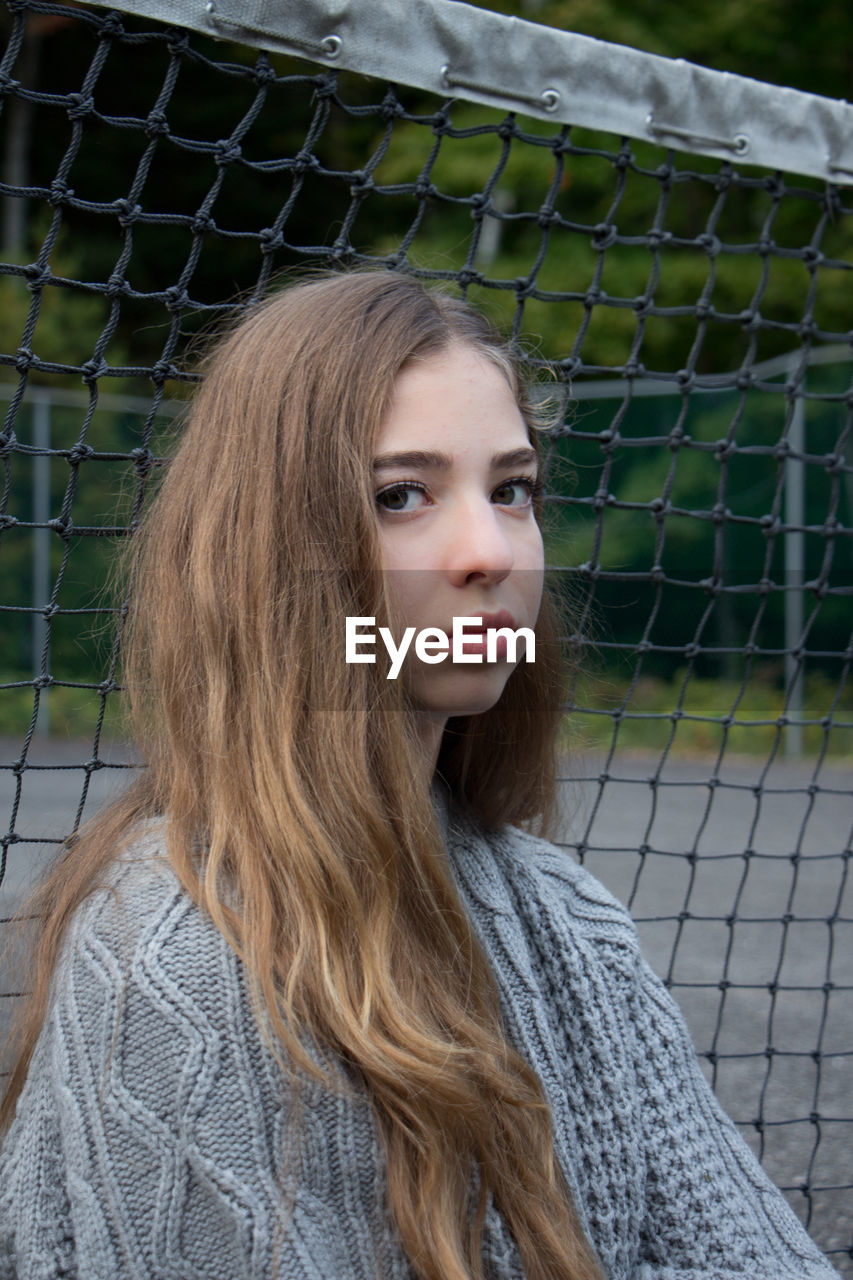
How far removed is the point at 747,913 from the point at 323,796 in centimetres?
352

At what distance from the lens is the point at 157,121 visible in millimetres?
1570

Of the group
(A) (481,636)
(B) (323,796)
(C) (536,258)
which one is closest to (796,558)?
(C) (536,258)

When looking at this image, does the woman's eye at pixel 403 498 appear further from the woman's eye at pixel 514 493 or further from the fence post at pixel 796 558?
the fence post at pixel 796 558

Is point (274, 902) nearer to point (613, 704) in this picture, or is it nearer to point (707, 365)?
point (613, 704)

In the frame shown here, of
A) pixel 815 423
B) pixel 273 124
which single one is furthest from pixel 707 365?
pixel 273 124

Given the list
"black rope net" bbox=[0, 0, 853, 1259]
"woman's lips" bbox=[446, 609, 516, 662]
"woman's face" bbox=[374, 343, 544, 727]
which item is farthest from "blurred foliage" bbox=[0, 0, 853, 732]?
"woman's lips" bbox=[446, 609, 516, 662]

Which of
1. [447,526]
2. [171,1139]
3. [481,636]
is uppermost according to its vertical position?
[447,526]

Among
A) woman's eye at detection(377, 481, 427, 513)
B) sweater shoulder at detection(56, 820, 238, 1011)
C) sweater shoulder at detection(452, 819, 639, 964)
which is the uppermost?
woman's eye at detection(377, 481, 427, 513)

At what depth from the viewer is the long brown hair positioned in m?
1.05

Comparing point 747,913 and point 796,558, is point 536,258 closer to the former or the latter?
point 747,913

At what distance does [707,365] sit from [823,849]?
6555 millimetres

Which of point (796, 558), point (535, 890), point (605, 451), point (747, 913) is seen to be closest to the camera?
point (535, 890)

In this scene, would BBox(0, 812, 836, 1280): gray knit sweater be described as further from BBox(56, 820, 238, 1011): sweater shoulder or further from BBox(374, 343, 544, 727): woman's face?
BBox(374, 343, 544, 727): woman's face

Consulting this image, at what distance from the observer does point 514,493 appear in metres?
1.29
